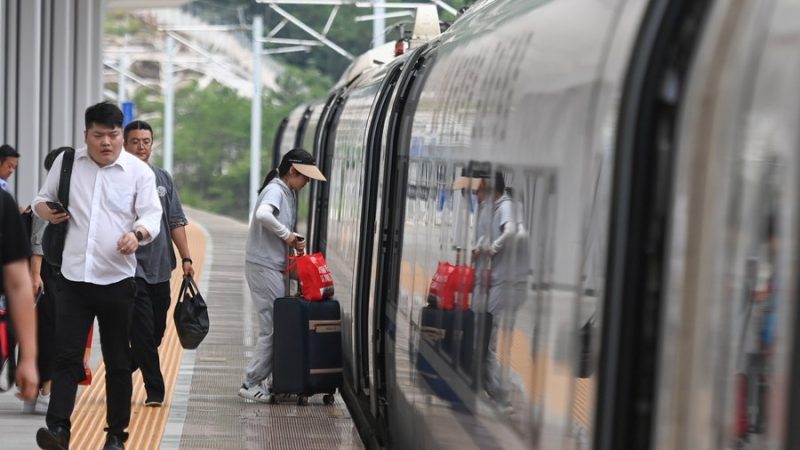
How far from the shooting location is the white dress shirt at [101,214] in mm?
8125

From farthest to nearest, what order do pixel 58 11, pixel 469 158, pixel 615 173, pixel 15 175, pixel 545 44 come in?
pixel 58 11 → pixel 15 175 → pixel 469 158 → pixel 545 44 → pixel 615 173

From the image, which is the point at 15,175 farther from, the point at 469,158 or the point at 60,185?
the point at 469,158

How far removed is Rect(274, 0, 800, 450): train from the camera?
2859 mm

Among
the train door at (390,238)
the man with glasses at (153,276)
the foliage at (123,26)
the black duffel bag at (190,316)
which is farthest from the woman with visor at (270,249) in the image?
the foliage at (123,26)

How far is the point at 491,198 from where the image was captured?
203 inches

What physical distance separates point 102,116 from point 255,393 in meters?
3.37

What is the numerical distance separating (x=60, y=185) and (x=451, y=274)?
110 inches

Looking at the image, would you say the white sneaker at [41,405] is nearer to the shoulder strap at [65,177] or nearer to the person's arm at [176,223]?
the person's arm at [176,223]

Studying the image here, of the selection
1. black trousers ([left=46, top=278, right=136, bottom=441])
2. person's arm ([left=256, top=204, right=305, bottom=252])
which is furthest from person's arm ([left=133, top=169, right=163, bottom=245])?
person's arm ([left=256, top=204, right=305, bottom=252])

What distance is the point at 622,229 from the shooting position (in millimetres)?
3236

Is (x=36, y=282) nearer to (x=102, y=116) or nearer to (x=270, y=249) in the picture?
(x=102, y=116)

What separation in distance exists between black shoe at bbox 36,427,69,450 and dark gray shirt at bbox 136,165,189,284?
1.61 metres

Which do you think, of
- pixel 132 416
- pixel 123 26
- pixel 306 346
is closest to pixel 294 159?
pixel 306 346

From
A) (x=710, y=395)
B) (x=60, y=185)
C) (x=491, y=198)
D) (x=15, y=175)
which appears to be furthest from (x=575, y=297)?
(x=15, y=175)
